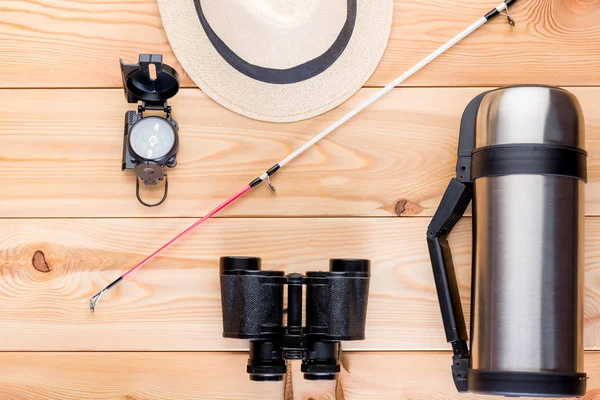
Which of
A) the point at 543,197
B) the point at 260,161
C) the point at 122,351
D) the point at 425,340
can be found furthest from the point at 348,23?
the point at 122,351

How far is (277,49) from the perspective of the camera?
4.40 feet

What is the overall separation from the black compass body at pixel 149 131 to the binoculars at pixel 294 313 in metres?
0.25

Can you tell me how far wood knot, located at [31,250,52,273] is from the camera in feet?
4.44

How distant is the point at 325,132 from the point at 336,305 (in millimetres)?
352

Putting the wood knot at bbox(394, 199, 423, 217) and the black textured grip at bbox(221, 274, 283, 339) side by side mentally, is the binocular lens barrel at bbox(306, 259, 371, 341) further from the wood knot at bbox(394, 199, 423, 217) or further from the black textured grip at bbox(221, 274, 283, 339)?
the wood knot at bbox(394, 199, 423, 217)

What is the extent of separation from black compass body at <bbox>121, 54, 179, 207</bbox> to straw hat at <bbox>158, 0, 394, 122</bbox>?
0.28ft

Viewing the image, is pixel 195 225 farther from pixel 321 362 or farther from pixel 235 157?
pixel 321 362

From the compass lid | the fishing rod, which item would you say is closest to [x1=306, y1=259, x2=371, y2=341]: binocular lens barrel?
the fishing rod

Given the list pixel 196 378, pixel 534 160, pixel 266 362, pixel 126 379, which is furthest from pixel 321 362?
pixel 534 160

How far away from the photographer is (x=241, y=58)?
1.35m

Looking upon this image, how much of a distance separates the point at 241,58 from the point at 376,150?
12.9 inches

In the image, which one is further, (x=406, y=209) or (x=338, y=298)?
(x=406, y=209)

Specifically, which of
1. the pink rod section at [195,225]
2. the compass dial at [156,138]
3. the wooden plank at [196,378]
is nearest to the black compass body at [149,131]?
the compass dial at [156,138]

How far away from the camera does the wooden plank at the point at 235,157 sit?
4.45 feet
